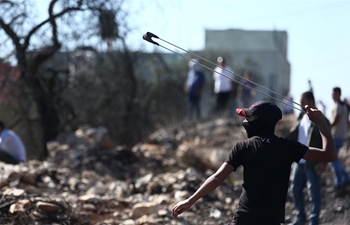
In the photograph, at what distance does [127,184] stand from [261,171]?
710 cm

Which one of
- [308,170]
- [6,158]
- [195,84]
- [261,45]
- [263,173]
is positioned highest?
[261,45]

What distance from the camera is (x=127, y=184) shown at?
40.1 ft

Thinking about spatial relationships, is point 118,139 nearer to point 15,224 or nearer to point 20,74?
point 20,74

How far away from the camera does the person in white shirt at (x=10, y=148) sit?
12.1 metres

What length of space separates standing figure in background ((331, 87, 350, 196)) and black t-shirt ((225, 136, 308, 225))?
18.6 ft

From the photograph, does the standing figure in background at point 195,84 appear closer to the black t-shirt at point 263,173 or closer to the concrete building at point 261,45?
the black t-shirt at point 263,173

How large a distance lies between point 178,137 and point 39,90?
160 inches

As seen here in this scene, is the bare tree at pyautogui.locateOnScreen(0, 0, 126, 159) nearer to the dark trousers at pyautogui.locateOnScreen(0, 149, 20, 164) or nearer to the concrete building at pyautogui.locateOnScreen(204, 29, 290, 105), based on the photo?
the dark trousers at pyautogui.locateOnScreen(0, 149, 20, 164)

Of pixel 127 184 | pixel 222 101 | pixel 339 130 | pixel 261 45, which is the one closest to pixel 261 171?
pixel 339 130

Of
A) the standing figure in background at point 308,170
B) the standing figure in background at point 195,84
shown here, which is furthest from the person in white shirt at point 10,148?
the standing figure in background at point 195,84

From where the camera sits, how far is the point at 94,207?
31.3 feet

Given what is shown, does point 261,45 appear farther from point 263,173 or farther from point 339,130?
point 263,173

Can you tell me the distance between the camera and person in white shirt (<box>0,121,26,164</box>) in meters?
12.1

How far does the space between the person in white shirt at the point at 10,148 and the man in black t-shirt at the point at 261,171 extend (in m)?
7.25
